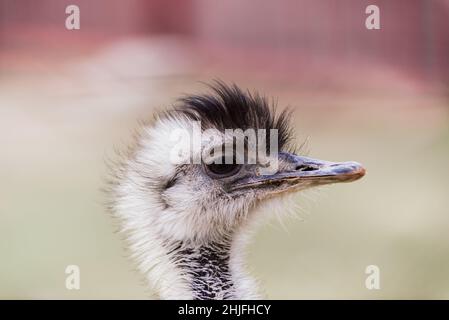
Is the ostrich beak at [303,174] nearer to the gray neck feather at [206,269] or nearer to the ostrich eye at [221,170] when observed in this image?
the ostrich eye at [221,170]

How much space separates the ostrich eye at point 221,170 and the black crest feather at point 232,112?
0.32ft

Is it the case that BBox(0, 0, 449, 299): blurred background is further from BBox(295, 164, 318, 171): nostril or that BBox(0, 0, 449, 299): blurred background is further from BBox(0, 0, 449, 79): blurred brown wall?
BBox(295, 164, 318, 171): nostril

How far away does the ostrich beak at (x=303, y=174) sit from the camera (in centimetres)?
167

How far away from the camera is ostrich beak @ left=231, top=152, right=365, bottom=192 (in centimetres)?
167

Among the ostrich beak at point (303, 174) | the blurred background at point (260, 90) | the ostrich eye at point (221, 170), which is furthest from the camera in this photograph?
the blurred background at point (260, 90)

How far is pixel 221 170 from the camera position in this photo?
1.77 m

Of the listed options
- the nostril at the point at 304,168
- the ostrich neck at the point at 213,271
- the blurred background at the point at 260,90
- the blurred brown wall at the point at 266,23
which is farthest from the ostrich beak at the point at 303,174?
the blurred brown wall at the point at 266,23

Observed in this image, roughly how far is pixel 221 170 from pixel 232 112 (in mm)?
159

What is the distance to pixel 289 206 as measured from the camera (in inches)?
73.2

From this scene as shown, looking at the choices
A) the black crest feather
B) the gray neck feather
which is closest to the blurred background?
the black crest feather
